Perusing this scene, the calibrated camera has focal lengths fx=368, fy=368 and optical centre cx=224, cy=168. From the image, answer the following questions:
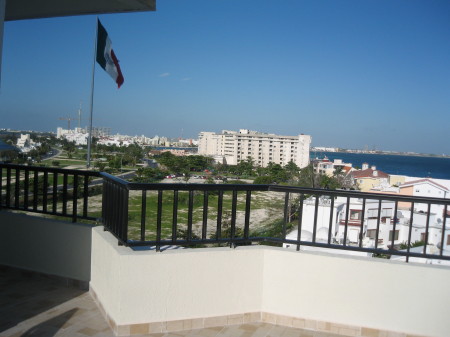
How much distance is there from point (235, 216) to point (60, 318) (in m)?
1.57

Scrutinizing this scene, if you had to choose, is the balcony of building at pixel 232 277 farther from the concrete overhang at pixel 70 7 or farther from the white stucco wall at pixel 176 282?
the concrete overhang at pixel 70 7

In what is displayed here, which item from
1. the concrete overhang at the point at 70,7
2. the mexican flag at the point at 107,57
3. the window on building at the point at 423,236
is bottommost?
the window on building at the point at 423,236

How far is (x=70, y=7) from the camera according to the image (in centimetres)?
397

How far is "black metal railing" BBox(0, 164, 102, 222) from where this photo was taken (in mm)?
3617

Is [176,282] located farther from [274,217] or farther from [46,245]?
[46,245]

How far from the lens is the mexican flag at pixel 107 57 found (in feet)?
22.9

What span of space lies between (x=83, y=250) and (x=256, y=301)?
167 centimetres

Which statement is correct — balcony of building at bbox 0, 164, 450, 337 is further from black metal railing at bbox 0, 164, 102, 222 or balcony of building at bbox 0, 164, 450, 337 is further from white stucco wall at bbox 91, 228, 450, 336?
black metal railing at bbox 0, 164, 102, 222

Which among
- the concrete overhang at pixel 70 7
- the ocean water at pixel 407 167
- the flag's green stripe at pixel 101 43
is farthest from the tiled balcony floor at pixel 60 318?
the ocean water at pixel 407 167

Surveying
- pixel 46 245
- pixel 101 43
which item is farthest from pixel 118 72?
pixel 46 245

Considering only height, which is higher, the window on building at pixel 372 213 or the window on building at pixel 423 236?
the window on building at pixel 372 213

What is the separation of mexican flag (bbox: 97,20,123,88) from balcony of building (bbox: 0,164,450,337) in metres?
4.67

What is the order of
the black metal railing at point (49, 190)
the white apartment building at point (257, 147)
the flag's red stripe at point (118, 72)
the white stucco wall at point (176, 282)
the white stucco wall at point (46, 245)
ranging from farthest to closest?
the white apartment building at point (257, 147)
the flag's red stripe at point (118, 72)
the black metal railing at point (49, 190)
the white stucco wall at point (46, 245)
the white stucco wall at point (176, 282)

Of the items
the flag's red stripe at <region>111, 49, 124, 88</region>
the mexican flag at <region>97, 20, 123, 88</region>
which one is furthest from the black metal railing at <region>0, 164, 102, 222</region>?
the flag's red stripe at <region>111, 49, 124, 88</region>
